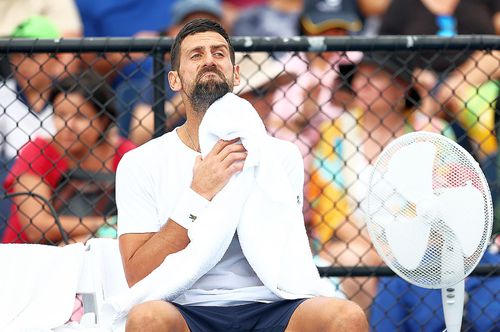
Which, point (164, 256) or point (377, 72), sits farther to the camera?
point (377, 72)

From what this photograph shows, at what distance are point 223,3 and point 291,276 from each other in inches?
176

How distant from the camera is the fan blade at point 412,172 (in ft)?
13.0

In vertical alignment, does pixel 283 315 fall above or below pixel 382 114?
below

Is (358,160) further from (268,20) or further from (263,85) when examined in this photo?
(268,20)

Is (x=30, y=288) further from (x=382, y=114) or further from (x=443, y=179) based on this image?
(x=382, y=114)

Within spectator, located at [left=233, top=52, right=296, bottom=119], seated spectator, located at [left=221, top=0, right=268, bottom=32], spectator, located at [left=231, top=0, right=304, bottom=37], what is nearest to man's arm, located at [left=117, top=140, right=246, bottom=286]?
spectator, located at [left=233, top=52, right=296, bottom=119]

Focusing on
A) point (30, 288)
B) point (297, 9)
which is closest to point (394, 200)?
point (30, 288)

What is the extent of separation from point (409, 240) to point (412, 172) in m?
0.22

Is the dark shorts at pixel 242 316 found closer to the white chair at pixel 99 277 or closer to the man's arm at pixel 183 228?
the man's arm at pixel 183 228

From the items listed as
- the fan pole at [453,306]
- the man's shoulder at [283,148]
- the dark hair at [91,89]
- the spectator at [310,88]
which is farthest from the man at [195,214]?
the spectator at [310,88]

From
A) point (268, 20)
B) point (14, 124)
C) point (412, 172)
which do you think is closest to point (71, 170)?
point (14, 124)

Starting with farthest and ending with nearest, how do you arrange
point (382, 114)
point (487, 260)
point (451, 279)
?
point (382, 114) < point (487, 260) < point (451, 279)

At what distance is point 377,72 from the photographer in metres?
5.92

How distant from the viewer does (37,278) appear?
4.41 meters
